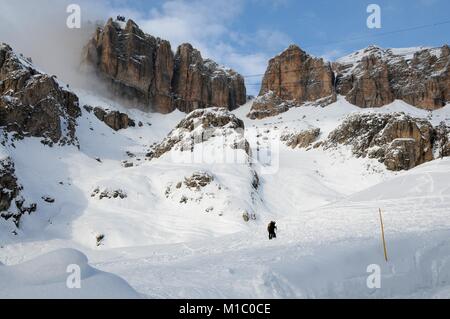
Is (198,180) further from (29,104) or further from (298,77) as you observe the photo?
(298,77)

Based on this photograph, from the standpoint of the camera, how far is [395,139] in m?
60.1

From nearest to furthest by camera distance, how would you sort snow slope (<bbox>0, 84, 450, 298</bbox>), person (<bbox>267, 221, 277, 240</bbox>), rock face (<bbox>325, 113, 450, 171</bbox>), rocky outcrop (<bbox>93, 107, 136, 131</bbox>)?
snow slope (<bbox>0, 84, 450, 298</bbox>) < person (<bbox>267, 221, 277, 240</bbox>) < rock face (<bbox>325, 113, 450, 171</bbox>) < rocky outcrop (<bbox>93, 107, 136, 131</bbox>)

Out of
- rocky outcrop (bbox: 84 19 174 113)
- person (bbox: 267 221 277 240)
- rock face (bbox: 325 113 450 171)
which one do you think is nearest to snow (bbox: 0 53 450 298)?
person (bbox: 267 221 277 240)

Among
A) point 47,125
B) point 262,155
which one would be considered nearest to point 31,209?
point 47,125

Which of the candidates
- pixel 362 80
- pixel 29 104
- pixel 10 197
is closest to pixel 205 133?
pixel 29 104

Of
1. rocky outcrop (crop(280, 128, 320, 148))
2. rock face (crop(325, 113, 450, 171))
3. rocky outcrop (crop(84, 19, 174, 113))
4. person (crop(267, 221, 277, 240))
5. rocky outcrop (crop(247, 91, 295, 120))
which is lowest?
person (crop(267, 221, 277, 240))

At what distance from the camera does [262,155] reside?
67438mm

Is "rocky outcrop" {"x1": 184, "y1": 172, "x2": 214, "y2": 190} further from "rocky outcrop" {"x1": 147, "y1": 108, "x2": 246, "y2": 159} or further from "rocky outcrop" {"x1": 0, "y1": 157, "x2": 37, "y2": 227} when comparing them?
"rocky outcrop" {"x1": 0, "y1": 157, "x2": 37, "y2": 227}

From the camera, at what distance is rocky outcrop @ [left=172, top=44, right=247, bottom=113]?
118m

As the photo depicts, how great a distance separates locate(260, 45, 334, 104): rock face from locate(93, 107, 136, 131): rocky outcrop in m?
50.5

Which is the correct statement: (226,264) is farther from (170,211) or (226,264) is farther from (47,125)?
(47,125)

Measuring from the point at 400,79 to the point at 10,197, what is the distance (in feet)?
364

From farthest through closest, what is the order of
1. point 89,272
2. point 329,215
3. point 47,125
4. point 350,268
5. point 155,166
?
point 47,125 → point 155,166 → point 329,215 → point 350,268 → point 89,272
